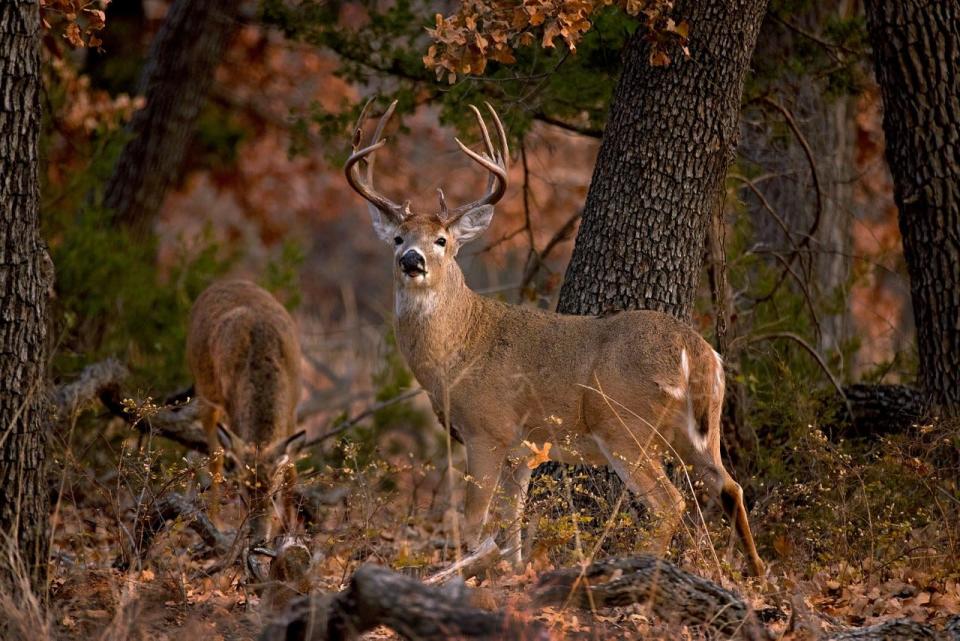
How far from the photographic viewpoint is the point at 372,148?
24.0 feet

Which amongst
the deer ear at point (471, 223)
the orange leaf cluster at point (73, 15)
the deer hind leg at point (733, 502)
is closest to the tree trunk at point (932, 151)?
the deer hind leg at point (733, 502)

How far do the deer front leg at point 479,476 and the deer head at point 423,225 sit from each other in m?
1.03

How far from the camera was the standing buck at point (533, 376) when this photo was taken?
22.8 feet

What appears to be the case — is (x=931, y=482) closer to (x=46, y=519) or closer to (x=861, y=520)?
(x=861, y=520)

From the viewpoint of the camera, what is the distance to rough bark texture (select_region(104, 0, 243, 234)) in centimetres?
1293

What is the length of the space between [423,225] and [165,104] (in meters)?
6.29

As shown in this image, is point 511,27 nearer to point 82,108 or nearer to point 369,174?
point 369,174

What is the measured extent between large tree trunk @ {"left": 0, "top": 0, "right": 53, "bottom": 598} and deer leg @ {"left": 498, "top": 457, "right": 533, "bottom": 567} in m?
2.13

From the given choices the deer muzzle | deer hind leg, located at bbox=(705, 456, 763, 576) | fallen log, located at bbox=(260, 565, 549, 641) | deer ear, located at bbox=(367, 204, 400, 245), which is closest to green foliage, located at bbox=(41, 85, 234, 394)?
deer ear, located at bbox=(367, 204, 400, 245)

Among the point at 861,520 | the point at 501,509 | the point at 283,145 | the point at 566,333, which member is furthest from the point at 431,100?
the point at 283,145

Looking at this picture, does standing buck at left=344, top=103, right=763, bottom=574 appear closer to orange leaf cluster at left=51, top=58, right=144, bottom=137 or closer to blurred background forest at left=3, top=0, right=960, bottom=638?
blurred background forest at left=3, top=0, right=960, bottom=638

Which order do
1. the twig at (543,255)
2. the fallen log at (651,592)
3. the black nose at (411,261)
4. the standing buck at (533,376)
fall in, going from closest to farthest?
1. the fallen log at (651,592)
2. the standing buck at (533,376)
3. the black nose at (411,261)
4. the twig at (543,255)

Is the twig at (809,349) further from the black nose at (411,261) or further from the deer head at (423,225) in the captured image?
the black nose at (411,261)

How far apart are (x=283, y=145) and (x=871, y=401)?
13.8 metres
